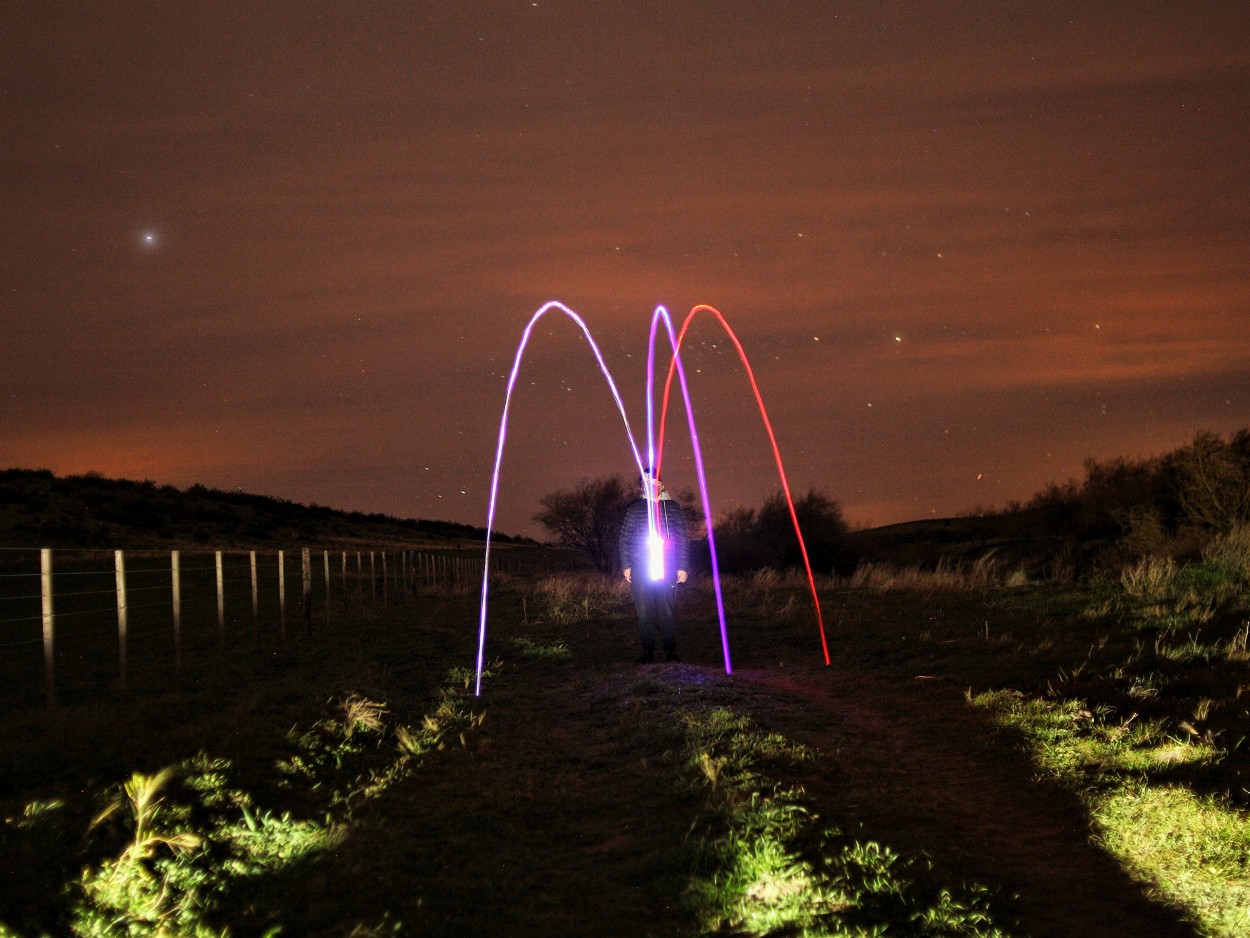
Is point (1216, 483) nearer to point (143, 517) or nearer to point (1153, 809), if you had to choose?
point (1153, 809)

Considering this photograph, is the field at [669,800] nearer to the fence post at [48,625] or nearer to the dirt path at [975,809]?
the dirt path at [975,809]

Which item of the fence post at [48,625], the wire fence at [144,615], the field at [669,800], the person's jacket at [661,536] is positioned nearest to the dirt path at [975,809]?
the field at [669,800]

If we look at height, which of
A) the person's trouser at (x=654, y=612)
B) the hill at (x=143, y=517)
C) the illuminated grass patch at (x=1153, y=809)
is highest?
the hill at (x=143, y=517)

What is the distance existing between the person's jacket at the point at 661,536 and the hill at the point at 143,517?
42.2 m

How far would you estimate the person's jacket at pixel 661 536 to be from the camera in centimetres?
1348

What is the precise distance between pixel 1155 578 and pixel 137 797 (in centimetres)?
1546

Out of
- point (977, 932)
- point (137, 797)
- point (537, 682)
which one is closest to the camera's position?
point (977, 932)

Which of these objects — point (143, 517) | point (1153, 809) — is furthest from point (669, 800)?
point (143, 517)

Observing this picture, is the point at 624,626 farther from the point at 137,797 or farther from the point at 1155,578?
the point at 137,797

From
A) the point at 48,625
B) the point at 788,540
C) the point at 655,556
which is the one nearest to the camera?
the point at 48,625

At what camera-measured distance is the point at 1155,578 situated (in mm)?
17031

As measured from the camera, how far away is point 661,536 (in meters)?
13.5

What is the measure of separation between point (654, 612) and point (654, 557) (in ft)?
2.99

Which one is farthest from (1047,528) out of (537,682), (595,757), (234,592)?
(595,757)
